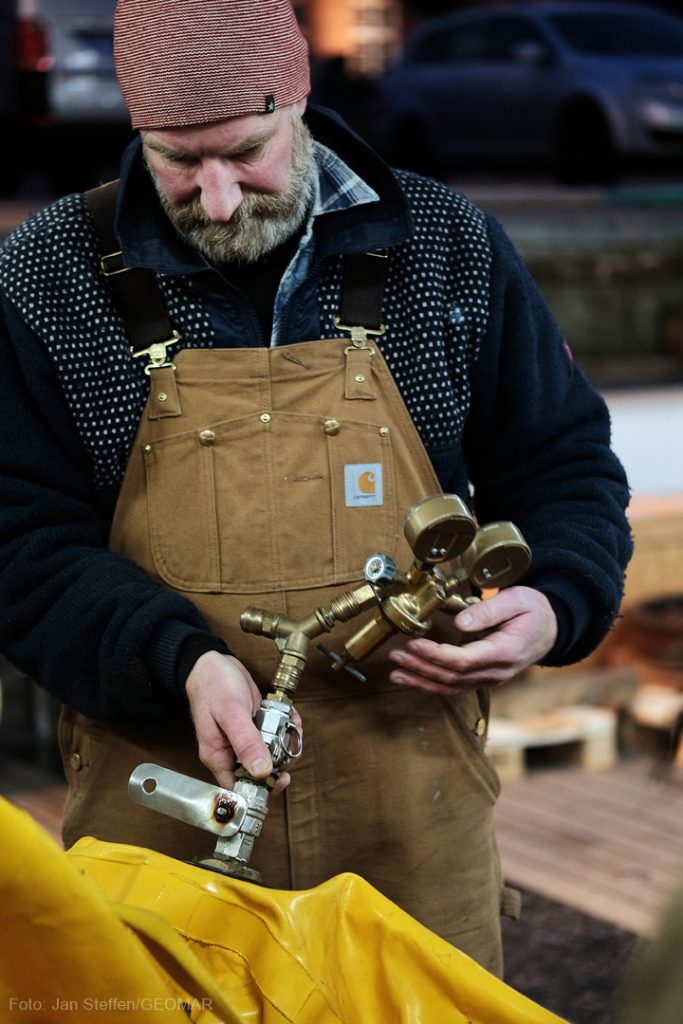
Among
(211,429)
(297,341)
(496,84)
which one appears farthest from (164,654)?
(496,84)

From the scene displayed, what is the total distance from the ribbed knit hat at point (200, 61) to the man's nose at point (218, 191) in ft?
0.20

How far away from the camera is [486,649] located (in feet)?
5.50

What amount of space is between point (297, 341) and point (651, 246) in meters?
5.06

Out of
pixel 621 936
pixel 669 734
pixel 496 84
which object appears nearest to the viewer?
pixel 621 936

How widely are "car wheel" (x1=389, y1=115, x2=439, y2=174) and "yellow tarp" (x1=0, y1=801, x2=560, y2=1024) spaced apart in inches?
328

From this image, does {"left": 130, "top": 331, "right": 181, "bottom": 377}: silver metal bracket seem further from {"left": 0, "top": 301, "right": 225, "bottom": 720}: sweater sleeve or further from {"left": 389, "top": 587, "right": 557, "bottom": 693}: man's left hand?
{"left": 389, "top": 587, "right": 557, "bottom": 693}: man's left hand

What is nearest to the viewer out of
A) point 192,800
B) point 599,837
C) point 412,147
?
point 192,800

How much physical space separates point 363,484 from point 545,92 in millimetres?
7185

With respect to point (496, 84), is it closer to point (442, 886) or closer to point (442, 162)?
point (442, 162)

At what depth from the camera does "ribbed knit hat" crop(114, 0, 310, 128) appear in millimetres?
1696

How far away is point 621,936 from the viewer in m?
3.57

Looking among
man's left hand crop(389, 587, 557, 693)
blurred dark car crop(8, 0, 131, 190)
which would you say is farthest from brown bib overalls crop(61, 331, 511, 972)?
blurred dark car crop(8, 0, 131, 190)

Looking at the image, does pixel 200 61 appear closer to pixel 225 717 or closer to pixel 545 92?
pixel 225 717

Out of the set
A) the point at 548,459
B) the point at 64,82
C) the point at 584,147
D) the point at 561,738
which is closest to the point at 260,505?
the point at 548,459
